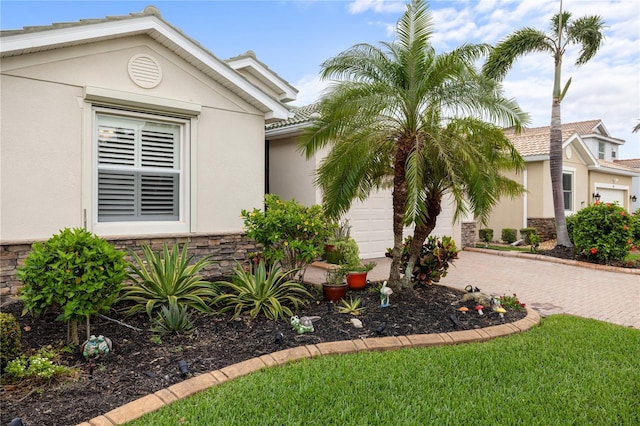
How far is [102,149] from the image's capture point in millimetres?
7379

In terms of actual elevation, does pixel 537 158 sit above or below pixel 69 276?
above

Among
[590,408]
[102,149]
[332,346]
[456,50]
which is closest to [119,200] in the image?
[102,149]

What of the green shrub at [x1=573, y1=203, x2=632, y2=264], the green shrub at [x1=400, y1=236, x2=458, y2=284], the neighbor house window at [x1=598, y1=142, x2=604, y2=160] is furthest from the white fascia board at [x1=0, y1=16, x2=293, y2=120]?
the neighbor house window at [x1=598, y1=142, x2=604, y2=160]

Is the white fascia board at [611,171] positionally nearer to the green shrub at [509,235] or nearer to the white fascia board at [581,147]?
the white fascia board at [581,147]

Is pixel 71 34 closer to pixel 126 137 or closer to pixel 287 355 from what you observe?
pixel 126 137

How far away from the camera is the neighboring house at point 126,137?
6469mm

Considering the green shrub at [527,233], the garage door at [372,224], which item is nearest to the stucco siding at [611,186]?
the green shrub at [527,233]

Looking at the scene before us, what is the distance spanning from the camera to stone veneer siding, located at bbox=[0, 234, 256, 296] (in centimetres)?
638

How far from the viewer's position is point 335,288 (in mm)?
6605

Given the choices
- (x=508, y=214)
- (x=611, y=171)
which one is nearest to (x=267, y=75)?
(x=508, y=214)

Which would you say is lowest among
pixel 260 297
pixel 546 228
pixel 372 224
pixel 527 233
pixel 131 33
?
pixel 260 297

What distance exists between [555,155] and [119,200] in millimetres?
13967

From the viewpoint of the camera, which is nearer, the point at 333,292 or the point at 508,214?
the point at 333,292

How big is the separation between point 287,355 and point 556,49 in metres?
14.7
